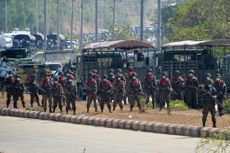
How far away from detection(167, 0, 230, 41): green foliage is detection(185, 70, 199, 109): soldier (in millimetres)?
18007

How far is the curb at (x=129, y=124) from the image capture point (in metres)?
22.0

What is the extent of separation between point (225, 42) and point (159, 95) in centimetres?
490

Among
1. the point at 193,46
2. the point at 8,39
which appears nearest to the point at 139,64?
the point at 193,46

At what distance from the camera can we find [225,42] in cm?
3400

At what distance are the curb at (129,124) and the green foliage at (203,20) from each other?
21.6 m

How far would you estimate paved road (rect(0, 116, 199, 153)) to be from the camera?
19.6m

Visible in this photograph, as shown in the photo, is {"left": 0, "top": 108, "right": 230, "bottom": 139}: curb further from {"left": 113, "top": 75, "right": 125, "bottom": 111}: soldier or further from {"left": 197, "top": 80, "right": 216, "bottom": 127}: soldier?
{"left": 113, "top": 75, "right": 125, "bottom": 111}: soldier

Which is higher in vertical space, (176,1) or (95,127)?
(176,1)

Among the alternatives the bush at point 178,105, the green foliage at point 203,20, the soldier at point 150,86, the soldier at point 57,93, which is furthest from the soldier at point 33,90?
the green foliage at point 203,20

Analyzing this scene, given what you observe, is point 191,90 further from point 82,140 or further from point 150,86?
point 82,140

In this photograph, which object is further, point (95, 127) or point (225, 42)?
point (225, 42)

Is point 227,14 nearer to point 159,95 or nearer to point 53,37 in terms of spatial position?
point 159,95

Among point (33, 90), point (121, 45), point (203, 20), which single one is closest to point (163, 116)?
point (33, 90)

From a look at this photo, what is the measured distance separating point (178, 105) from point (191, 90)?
3.07 ft
